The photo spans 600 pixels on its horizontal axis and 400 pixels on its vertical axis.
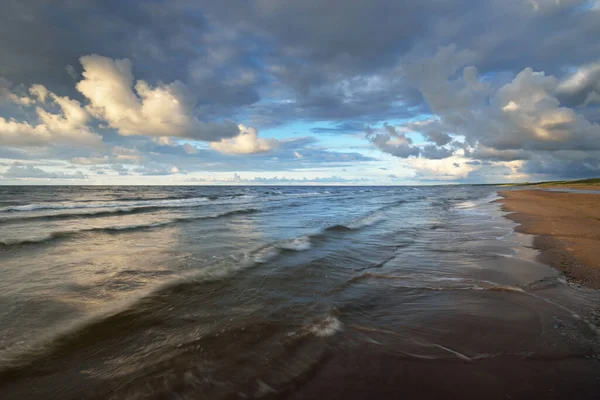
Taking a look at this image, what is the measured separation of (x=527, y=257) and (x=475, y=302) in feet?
15.3

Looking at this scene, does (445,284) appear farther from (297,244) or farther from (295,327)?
(297,244)

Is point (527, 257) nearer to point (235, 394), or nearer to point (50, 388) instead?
point (235, 394)

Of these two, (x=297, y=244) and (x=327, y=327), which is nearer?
(x=327, y=327)

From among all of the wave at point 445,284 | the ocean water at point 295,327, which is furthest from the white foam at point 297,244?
the wave at point 445,284

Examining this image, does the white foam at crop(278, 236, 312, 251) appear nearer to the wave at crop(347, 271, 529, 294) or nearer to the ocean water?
the ocean water

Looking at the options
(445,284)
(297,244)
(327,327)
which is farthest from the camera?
(297,244)

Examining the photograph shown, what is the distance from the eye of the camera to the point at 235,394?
321 centimetres

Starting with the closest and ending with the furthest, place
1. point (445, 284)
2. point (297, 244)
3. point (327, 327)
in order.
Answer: point (327, 327)
point (445, 284)
point (297, 244)

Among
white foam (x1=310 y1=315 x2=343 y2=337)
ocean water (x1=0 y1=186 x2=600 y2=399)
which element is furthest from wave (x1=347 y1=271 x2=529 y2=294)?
white foam (x1=310 y1=315 x2=343 y2=337)

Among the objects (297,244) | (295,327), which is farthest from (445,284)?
(297,244)

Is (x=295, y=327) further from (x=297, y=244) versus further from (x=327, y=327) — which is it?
(x=297, y=244)

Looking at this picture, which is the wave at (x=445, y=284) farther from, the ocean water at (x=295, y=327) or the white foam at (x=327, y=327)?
the white foam at (x=327, y=327)

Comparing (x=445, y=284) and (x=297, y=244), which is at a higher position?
(x=445, y=284)

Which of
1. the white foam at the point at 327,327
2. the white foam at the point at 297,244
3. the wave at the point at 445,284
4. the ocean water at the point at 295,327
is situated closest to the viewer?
the ocean water at the point at 295,327
